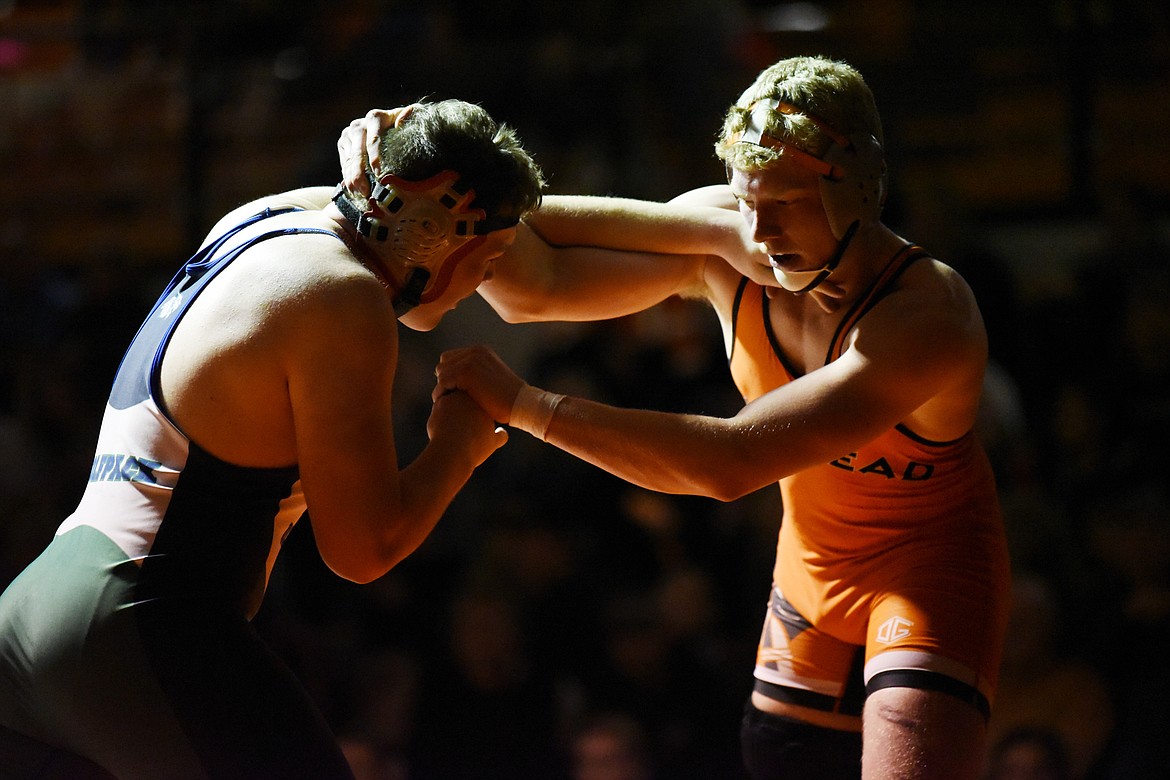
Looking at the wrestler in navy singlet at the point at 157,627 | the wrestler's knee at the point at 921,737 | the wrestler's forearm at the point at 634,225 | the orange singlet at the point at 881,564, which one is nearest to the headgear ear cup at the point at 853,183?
the orange singlet at the point at 881,564

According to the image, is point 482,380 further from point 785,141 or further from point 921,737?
point 921,737

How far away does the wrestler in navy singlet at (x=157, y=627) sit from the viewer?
1.99 metres

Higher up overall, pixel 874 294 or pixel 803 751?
pixel 874 294

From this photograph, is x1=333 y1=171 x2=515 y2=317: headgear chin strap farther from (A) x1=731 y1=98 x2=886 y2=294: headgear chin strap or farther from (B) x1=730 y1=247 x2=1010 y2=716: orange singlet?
(B) x1=730 y1=247 x2=1010 y2=716: orange singlet

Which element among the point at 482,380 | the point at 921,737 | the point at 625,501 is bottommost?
the point at 625,501

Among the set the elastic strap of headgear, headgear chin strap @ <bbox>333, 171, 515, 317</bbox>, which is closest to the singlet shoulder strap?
the elastic strap of headgear

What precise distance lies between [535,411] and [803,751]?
1.01 metres

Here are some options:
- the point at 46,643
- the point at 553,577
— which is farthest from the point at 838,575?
the point at 553,577

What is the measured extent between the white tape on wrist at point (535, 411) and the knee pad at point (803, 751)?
925 millimetres

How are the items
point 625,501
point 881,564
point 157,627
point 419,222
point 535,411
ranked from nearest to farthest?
point 157,627 < point 419,222 < point 535,411 < point 881,564 < point 625,501

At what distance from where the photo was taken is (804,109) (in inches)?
95.2

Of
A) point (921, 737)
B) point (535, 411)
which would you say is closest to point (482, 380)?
point (535, 411)

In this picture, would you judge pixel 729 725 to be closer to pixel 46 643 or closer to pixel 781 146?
pixel 781 146

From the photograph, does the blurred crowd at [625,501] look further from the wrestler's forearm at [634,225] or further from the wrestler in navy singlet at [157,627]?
the wrestler in navy singlet at [157,627]
